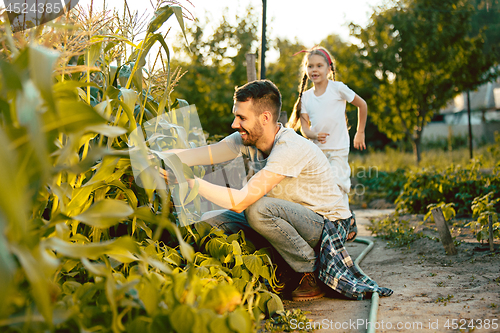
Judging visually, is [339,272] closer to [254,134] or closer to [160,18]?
[254,134]

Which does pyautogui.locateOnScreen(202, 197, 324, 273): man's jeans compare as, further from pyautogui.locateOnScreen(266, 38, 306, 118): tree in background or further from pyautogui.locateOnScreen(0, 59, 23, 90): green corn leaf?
pyautogui.locateOnScreen(266, 38, 306, 118): tree in background

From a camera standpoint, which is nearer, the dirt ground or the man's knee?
the dirt ground

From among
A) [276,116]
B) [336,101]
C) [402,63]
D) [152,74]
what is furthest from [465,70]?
[152,74]

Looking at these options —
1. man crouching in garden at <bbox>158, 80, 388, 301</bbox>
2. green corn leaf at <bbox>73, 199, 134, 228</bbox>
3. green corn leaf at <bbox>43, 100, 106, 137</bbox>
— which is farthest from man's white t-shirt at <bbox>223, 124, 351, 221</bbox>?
green corn leaf at <bbox>43, 100, 106, 137</bbox>

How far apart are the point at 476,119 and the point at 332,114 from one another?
64.0 feet

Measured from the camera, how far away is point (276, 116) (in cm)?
225

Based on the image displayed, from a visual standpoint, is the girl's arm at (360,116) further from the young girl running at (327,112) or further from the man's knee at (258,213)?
the man's knee at (258,213)

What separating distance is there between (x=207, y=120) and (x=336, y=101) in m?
5.39

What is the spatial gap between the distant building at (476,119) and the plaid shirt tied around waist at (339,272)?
12.6m

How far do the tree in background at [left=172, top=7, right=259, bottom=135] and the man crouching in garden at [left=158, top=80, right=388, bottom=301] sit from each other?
5.97 meters

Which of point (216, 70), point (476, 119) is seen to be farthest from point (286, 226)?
point (476, 119)

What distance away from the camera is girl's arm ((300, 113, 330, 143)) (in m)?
3.07

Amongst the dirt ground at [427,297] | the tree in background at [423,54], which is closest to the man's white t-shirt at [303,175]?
the dirt ground at [427,297]

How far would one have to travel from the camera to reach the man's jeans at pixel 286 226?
6.59 feet
